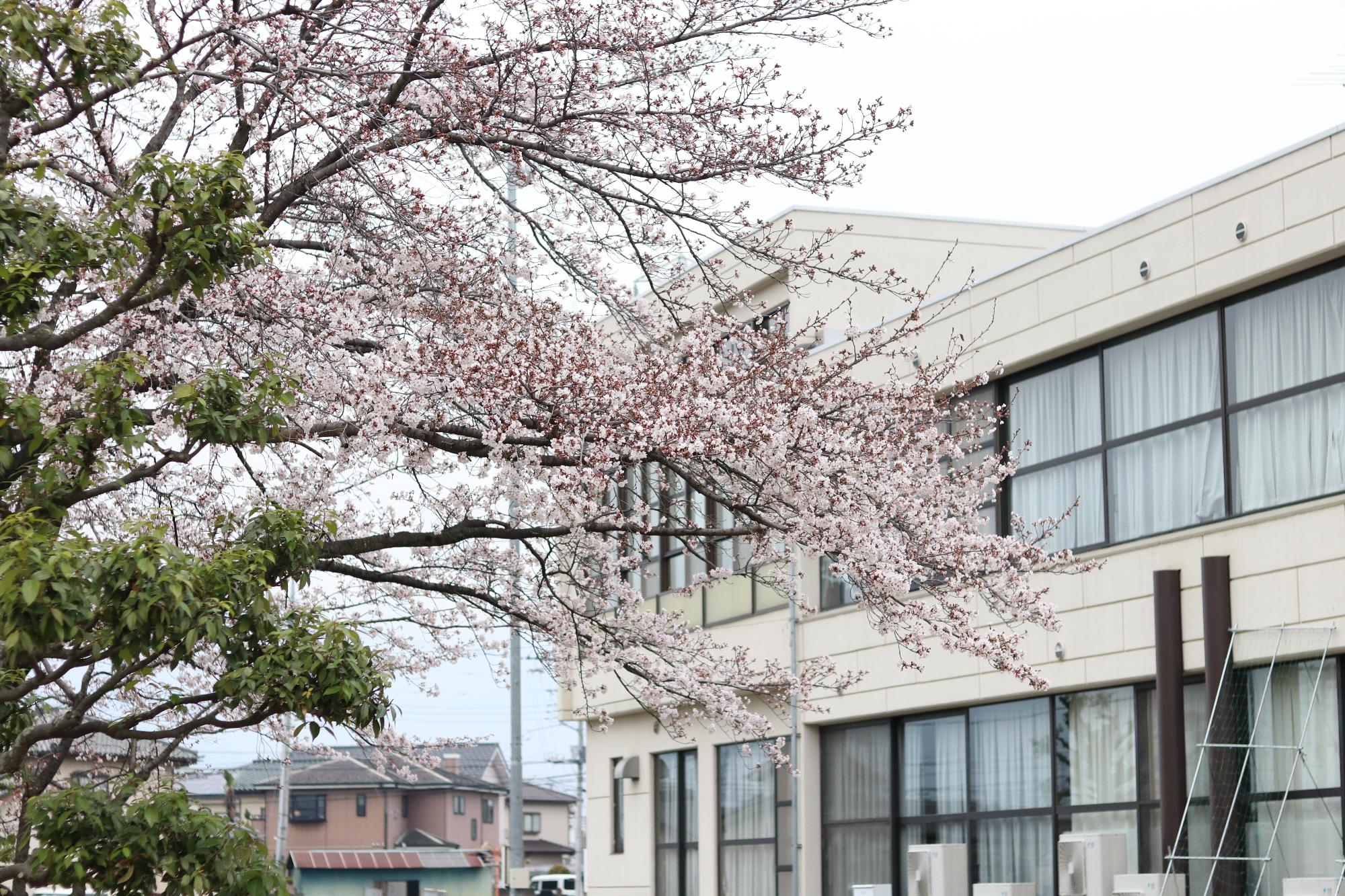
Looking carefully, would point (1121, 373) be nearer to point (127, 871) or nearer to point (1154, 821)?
point (1154, 821)

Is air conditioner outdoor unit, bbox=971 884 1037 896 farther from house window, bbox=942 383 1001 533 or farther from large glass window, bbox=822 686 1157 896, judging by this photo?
house window, bbox=942 383 1001 533

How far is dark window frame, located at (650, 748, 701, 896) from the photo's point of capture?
22922 mm

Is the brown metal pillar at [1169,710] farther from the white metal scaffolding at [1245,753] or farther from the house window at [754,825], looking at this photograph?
the house window at [754,825]

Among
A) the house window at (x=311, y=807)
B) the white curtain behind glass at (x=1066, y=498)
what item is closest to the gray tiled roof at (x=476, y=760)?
the house window at (x=311, y=807)

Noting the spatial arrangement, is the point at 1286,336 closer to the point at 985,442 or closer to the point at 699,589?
the point at 985,442

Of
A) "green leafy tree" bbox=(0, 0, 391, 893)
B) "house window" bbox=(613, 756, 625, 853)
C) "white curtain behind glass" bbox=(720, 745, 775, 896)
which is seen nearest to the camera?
"green leafy tree" bbox=(0, 0, 391, 893)

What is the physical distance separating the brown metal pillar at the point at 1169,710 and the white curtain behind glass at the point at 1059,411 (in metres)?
2.04

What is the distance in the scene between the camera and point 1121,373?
1538cm

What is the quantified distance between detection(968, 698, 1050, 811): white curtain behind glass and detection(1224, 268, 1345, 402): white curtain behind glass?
156 inches

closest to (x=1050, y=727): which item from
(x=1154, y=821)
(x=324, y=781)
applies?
(x=1154, y=821)

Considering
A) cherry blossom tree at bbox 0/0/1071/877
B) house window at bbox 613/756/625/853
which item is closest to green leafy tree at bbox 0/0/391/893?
cherry blossom tree at bbox 0/0/1071/877

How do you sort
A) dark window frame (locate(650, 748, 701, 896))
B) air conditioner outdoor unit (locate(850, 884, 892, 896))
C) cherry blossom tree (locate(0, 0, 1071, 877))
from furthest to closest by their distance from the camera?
dark window frame (locate(650, 748, 701, 896)) < air conditioner outdoor unit (locate(850, 884, 892, 896)) < cherry blossom tree (locate(0, 0, 1071, 877))

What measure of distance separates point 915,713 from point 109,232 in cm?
1322

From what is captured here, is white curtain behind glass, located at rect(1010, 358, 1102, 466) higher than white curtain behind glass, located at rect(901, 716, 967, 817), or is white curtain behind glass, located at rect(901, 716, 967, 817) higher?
white curtain behind glass, located at rect(1010, 358, 1102, 466)
